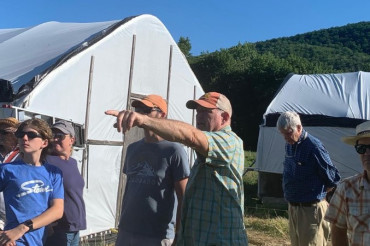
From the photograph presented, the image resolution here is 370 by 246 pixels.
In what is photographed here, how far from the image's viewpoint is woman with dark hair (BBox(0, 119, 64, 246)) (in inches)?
115

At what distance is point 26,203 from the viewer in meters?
2.95

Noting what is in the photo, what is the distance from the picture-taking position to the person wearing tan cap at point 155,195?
3.35 metres

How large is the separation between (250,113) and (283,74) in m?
4.40

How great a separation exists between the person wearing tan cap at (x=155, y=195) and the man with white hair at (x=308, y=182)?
64.0 inches

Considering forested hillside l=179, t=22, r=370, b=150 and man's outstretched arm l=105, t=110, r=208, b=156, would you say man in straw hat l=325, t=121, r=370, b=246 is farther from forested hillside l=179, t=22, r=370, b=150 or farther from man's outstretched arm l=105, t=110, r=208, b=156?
forested hillside l=179, t=22, r=370, b=150

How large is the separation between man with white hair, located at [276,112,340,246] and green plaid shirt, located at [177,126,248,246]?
1.92 meters

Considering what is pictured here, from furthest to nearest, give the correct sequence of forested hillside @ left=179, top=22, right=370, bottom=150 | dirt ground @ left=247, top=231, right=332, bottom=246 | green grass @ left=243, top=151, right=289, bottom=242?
forested hillside @ left=179, top=22, right=370, bottom=150, green grass @ left=243, top=151, right=289, bottom=242, dirt ground @ left=247, top=231, right=332, bottom=246

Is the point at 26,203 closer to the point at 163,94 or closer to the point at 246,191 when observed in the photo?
the point at 163,94

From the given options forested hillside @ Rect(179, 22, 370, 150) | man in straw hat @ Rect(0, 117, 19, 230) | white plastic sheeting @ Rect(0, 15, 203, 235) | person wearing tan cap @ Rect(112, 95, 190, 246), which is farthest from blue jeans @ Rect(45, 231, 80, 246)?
forested hillside @ Rect(179, 22, 370, 150)

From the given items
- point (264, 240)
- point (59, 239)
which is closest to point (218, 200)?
point (59, 239)

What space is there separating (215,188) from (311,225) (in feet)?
7.13

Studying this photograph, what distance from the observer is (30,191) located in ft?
9.73

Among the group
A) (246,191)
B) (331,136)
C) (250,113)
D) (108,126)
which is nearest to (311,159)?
(108,126)

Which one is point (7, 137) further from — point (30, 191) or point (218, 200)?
point (218, 200)
